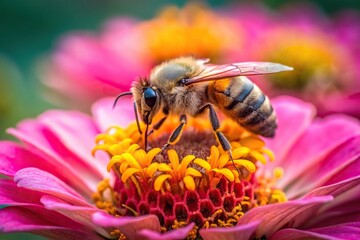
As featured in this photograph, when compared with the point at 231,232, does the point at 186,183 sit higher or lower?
higher

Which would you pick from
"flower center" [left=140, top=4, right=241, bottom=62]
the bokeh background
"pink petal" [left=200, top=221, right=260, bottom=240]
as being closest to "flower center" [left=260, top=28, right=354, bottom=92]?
"flower center" [left=140, top=4, right=241, bottom=62]

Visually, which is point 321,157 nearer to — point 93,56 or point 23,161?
point 23,161

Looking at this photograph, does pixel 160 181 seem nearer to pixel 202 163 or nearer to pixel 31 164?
pixel 202 163

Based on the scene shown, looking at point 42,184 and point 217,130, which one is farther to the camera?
point 217,130

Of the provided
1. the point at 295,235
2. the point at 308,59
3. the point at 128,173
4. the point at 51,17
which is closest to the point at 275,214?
the point at 295,235

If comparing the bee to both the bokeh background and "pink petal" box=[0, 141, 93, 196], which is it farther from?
the bokeh background

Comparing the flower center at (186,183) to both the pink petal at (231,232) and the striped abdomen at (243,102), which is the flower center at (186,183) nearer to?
the striped abdomen at (243,102)


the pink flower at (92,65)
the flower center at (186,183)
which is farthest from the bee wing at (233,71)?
the pink flower at (92,65)
